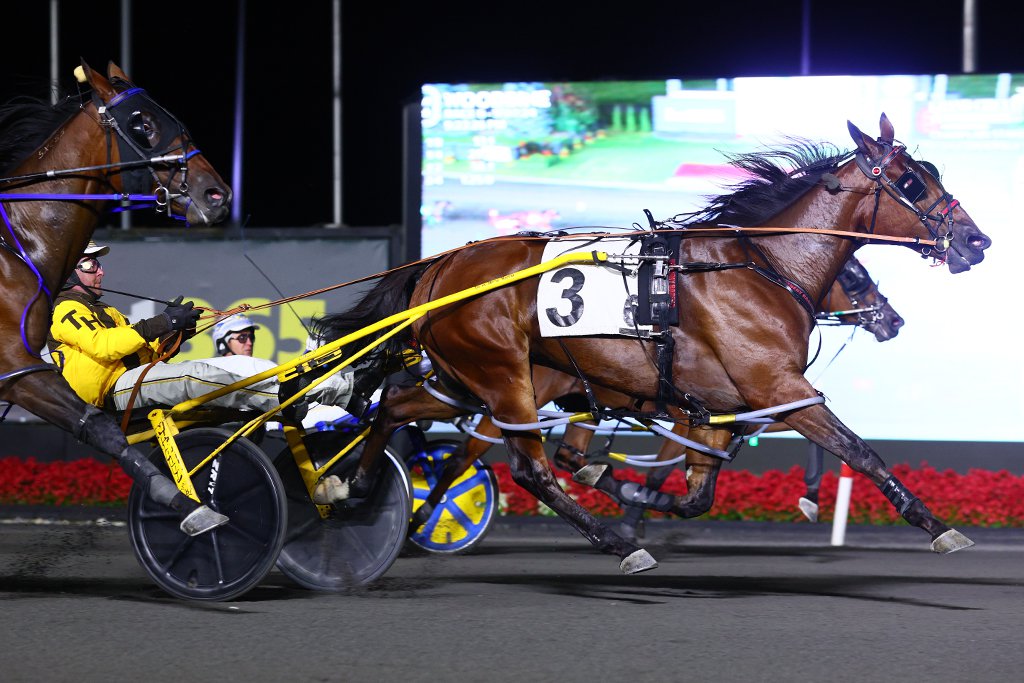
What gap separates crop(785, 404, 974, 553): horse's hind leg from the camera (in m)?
5.74

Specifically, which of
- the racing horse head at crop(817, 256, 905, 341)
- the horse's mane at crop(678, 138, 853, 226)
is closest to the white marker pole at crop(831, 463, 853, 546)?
the racing horse head at crop(817, 256, 905, 341)

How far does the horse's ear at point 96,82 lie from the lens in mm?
5727

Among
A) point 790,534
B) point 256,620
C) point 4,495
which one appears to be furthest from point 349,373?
point 4,495

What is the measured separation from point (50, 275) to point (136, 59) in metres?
12.4

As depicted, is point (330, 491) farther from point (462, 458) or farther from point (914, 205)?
point (914, 205)

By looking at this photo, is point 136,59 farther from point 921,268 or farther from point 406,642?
point 406,642

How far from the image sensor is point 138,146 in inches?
228

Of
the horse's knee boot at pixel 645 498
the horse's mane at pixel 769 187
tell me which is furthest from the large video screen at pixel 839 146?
the horse's knee boot at pixel 645 498

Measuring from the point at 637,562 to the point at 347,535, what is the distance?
5.19ft

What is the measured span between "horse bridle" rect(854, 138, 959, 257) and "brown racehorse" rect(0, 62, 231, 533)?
9.97ft

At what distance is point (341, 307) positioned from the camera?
11.4m

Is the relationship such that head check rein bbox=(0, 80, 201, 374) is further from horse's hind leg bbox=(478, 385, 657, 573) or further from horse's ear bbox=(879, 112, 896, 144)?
horse's ear bbox=(879, 112, 896, 144)

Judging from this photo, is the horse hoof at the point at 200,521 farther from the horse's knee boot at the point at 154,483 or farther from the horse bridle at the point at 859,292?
the horse bridle at the point at 859,292

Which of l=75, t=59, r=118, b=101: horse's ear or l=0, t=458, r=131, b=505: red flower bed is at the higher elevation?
l=75, t=59, r=118, b=101: horse's ear
